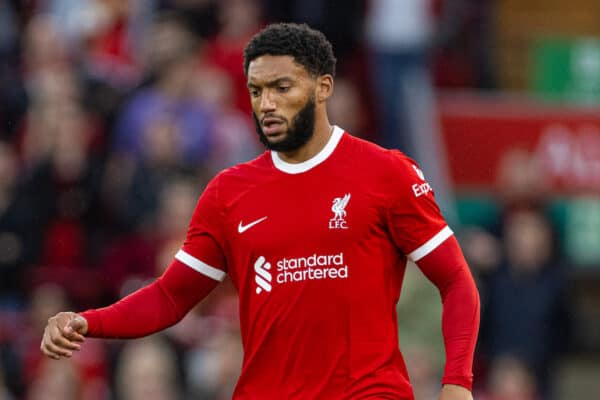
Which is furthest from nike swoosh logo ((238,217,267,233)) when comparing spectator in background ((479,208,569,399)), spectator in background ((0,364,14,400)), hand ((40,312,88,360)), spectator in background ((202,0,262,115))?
spectator in background ((202,0,262,115))

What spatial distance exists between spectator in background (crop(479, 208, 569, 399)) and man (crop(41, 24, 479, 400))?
5027 millimetres

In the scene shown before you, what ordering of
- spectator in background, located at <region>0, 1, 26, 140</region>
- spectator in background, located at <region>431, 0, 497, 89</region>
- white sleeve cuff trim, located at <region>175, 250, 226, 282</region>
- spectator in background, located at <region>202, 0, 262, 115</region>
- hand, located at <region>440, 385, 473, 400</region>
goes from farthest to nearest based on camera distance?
spectator in background, located at <region>431, 0, 497, 89</region>
spectator in background, located at <region>202, 0, 262, 115</region>
spectator in background, located at <region>0, 1, 26, 140</region>
white sleeve cuff trim, located at <region>175, 250, 226, 282</region>
hand, located at <region>440, 385, 473, 400</region>

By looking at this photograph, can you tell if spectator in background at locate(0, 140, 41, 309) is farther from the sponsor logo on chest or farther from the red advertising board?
the sponsor logo on chest

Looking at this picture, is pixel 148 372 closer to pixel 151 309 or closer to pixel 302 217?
pixel 151 309

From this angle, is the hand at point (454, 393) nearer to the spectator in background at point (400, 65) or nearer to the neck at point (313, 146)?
the neck at point (313, 146)

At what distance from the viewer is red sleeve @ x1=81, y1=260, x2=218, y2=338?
6234mm

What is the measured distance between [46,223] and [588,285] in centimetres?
490

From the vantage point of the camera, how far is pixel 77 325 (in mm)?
6027

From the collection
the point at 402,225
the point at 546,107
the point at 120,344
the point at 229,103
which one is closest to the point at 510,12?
the point at 546,107

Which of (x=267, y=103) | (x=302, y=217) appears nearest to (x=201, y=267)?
(x=302, y=217)

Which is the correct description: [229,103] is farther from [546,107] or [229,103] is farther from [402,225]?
[402,225]

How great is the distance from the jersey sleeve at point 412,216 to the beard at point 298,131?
0.37 m

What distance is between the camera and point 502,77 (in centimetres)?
1428

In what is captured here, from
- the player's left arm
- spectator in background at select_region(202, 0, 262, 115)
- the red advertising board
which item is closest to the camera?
the player's left arm
